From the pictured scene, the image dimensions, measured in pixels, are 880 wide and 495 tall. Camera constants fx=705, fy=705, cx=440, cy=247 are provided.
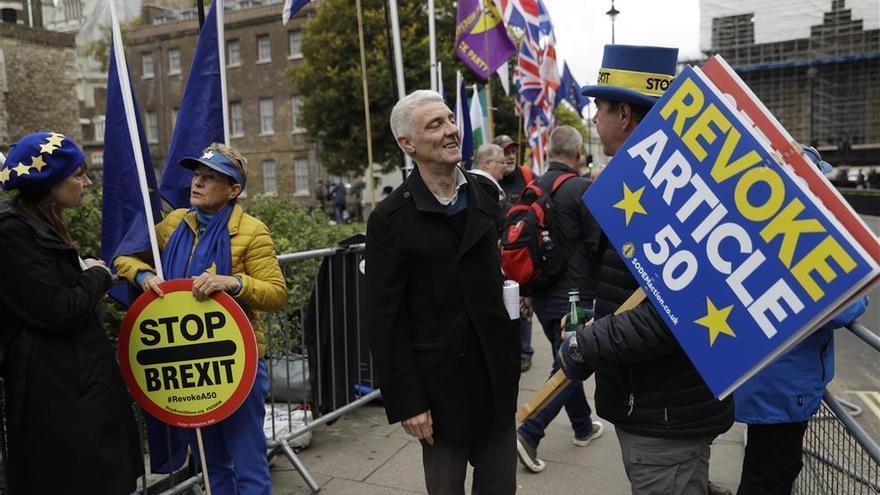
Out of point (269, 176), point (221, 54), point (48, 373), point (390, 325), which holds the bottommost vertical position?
point (269, 176)

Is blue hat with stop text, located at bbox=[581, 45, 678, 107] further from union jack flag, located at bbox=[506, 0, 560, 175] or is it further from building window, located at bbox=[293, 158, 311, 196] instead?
building window, located at bbox=[293, 158, 311, 196]

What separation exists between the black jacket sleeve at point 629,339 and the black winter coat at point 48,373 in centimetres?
178

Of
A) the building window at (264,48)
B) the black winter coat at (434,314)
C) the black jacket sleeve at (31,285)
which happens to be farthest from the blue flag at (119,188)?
the building window at (264,48)

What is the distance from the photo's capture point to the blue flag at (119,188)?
3133mm

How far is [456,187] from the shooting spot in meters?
2.72

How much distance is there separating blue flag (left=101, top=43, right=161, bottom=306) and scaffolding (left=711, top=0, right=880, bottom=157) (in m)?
54.2

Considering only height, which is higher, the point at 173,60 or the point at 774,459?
the point at 173,60

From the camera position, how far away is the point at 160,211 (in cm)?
356

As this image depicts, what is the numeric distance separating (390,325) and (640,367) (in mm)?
873

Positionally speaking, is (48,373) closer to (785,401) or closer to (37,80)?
(785,401)

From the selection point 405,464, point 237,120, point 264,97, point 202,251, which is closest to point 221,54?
point 202,251

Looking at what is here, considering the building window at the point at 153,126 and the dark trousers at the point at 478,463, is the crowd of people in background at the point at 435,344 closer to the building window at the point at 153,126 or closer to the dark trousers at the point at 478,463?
the dark trousers at the point at 478,463

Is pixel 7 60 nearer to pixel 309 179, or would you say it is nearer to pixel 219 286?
pixel 309 179

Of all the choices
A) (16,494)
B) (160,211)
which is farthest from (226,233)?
(16,494)
